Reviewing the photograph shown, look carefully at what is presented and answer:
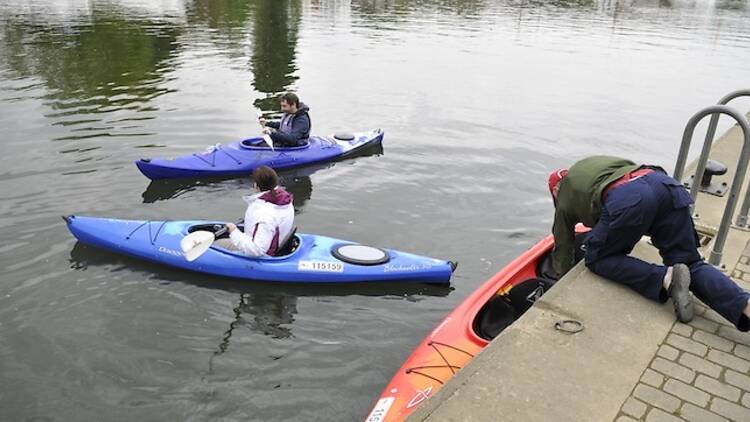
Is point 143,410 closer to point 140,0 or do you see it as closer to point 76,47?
point 76,47

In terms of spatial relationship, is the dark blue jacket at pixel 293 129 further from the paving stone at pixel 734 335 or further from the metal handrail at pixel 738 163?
the paving stone at pixel 734 335

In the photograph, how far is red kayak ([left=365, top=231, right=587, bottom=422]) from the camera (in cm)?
416

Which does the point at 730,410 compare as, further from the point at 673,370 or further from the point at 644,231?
the point at 644,231

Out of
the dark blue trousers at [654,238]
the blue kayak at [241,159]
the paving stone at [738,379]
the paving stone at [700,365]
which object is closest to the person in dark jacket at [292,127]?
the blue kayak at [241,159]

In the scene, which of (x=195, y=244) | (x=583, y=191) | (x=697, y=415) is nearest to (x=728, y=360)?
(x=697, y=415)

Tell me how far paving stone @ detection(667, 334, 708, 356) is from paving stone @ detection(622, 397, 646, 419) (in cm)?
75

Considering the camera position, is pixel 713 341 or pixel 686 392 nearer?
pixel 686 392

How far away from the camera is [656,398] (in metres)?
3.33

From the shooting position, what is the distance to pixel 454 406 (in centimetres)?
319

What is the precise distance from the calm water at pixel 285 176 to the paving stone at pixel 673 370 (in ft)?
7.40

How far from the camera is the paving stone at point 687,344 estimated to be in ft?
12.4

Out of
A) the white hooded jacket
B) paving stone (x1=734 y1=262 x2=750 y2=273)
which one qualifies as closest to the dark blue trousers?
paving stone (x1=734 y1=262 x2=750 y2=273)

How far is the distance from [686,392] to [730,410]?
0.75 feet

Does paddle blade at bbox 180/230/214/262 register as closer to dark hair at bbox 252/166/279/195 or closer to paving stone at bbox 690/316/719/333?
dark hair at bbox 252/166/279/195
